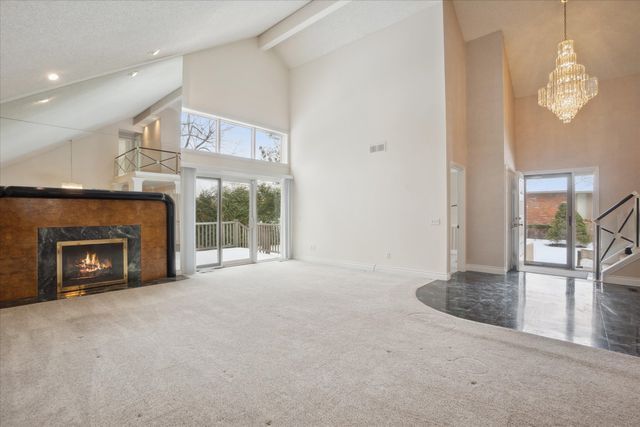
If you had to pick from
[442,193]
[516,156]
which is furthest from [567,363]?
[516,156]

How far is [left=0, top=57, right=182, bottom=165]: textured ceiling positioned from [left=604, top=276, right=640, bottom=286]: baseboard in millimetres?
8469

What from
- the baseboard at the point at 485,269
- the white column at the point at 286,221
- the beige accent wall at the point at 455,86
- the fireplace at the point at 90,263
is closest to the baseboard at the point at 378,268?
the white column at the point at 286,221

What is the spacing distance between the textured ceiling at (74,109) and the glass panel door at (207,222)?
190cm

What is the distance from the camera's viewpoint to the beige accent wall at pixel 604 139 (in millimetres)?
5879

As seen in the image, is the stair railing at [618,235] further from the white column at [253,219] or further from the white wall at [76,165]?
the white wall at [76,165]

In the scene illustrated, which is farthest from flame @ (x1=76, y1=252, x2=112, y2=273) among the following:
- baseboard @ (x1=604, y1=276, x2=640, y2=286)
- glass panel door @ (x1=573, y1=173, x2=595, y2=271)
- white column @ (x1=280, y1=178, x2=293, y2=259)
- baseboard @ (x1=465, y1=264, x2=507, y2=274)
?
glass panel door @ (x1=573, y1=173, x2=595, y2=271)

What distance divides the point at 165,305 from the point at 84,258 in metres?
2.03

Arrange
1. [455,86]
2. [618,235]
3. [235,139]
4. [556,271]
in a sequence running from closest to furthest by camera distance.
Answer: [618,235], [455,86], [556,271], [235,139]

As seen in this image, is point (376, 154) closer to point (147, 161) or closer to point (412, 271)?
point (412, 271)

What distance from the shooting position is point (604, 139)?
6.14 meters

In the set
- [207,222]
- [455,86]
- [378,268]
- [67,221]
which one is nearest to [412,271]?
[378,268]

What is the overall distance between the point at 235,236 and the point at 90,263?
280 cm

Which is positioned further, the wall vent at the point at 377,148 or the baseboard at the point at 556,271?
the wall vent at the point at 377,148

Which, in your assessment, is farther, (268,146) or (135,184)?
(268,146)
